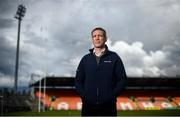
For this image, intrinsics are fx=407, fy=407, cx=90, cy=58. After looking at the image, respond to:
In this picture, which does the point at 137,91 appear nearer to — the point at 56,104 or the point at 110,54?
the point at 56,104

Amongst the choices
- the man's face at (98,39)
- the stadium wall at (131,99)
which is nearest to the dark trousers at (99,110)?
the man's face at (98,39)

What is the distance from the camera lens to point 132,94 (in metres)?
64.9

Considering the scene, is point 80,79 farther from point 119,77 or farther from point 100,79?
point 119,77

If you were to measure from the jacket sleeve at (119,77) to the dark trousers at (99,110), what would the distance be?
13cm

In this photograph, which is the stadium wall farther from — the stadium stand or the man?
the man

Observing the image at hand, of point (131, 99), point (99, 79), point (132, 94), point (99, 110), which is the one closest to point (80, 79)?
point (99, 79)

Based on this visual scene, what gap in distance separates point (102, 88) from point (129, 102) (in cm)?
5798

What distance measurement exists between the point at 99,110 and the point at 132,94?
61487mm

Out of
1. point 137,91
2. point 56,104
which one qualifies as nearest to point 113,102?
point 56,104

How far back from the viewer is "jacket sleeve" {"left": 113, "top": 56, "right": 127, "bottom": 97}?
4.02 metres

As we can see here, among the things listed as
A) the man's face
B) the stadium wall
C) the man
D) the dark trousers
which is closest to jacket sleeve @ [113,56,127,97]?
the man

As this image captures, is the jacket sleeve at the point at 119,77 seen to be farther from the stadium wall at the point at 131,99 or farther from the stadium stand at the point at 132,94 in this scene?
the stadium stand at the point at 132,94

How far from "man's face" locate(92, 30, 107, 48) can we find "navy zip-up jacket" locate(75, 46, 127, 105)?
0.37ft

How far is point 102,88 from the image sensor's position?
4074 millimetres
